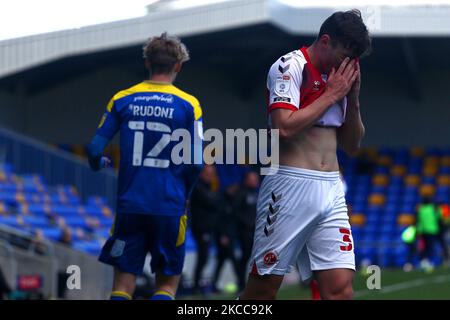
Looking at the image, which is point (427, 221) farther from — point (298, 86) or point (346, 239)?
point (298, 86)

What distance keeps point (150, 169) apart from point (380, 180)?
25682mm

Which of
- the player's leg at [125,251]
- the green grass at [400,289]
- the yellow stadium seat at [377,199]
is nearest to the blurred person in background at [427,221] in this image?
the yellow stadium seat at [377,199]

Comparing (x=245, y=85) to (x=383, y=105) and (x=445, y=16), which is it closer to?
(x=383, y=105)

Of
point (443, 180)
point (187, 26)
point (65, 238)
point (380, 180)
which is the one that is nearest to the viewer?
point (65, 238)

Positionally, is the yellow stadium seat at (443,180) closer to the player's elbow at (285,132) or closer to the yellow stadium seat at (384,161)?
the yellow stadium seat at (384,161)

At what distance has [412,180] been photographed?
103ft

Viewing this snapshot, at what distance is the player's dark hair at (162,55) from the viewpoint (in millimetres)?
6602

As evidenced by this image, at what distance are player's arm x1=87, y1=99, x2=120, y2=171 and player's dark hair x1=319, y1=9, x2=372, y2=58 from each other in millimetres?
1467

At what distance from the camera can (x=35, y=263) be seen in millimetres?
14633

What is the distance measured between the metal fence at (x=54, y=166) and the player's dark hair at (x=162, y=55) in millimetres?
15016

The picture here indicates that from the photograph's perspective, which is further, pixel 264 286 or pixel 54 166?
pixel 54 166

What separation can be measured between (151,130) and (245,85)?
25.5 m

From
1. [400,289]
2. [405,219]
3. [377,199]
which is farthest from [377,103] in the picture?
[400,289]
